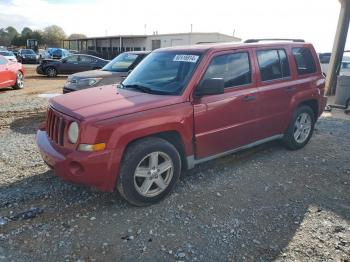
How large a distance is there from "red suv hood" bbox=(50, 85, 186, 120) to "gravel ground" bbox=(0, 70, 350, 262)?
1.13 metres

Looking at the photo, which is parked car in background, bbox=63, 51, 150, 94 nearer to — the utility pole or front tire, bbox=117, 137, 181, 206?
front tire, bbox=117, 137, 181, 206

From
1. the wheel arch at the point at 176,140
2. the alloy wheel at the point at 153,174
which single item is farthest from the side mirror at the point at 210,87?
the alloy wheel at the point at 153,174

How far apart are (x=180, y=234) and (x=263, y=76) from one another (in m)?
2.73

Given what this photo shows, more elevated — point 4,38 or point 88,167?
point 4,38

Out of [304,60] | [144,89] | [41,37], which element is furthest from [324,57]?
[41,37]

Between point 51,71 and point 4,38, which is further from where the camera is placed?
point 4,38

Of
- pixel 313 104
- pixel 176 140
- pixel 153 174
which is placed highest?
pixel 313 104

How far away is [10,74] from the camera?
12516mm

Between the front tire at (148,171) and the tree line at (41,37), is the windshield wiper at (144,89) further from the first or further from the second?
the tree line at (41,37)

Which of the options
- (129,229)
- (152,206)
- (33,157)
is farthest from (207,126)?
(33,157)

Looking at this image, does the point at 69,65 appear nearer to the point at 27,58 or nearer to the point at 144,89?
the point at 144,89

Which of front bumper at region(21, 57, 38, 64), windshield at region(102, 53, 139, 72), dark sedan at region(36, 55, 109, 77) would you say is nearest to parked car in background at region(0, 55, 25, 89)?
windshield at region(102, 53, 139, 72)

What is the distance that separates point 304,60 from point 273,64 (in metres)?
0.93

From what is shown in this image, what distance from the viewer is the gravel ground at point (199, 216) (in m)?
3.18
